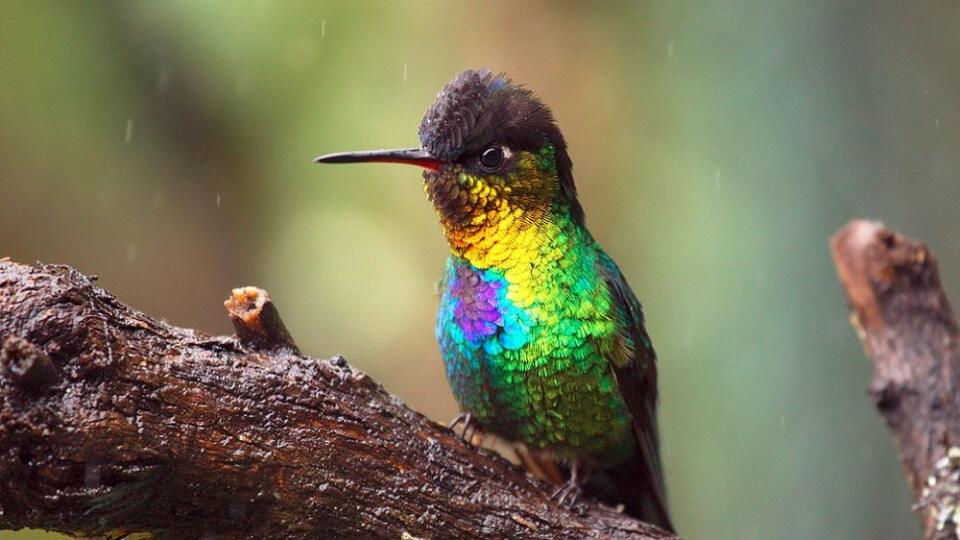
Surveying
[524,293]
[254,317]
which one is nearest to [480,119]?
[524,293]

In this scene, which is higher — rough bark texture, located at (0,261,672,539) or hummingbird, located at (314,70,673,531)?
hummingbird, located at (314,70,673,531)

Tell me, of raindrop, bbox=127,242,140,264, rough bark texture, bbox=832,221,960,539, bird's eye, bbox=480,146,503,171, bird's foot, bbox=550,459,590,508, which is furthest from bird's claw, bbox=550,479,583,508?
raindrop, bbox=127,242,140,264

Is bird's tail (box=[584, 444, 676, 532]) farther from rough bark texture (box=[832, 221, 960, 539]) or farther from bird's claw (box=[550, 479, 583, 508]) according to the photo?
rough bark texture (box=[832, 221, 960, 539])

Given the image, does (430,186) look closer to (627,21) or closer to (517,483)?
(517,483)

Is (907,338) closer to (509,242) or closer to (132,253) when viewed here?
(509,242)

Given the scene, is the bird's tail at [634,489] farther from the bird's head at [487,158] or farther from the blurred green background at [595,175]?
the blurred green background at [595,175]

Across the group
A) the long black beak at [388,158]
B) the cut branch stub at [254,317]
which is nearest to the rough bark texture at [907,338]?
the long black beak at [388,158]
